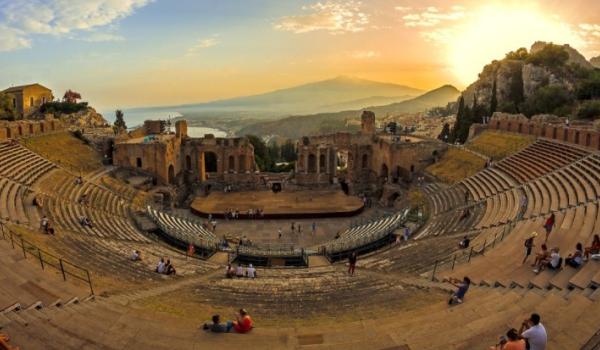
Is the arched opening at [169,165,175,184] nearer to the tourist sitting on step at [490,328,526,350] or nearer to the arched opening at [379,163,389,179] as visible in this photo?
the arched opening at [379,163,389,179]

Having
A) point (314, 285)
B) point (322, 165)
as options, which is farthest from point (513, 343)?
point (322, 165)

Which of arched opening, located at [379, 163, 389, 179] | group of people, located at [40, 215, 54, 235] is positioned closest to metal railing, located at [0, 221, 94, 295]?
group of people, located at [40, 215, 54, 235]

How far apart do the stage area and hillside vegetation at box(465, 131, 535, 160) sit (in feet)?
41.5

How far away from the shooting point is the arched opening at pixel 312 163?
152 feet

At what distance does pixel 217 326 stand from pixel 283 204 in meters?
28.3

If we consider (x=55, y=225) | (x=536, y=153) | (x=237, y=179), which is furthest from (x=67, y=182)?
(x=536, y=153)

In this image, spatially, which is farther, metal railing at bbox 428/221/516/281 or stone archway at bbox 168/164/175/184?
stone archway at bbox 168/164/175/184

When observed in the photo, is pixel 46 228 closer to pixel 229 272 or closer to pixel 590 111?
pixel 229 272

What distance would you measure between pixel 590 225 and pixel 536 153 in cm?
1720

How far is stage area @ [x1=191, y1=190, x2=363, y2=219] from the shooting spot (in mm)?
35906

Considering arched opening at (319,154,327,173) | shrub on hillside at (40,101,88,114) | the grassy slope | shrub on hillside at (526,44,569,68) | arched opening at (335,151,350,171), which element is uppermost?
shrub on hillside at (526,44,569,68)

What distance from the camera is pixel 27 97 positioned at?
2970 inches

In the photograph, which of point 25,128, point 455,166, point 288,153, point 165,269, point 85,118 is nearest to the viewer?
point 165,269

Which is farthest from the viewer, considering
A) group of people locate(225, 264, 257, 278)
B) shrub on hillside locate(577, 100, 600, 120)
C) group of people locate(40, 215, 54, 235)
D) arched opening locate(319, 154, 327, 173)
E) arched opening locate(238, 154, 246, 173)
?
arched opening locate(238, 154, 246, 173)
